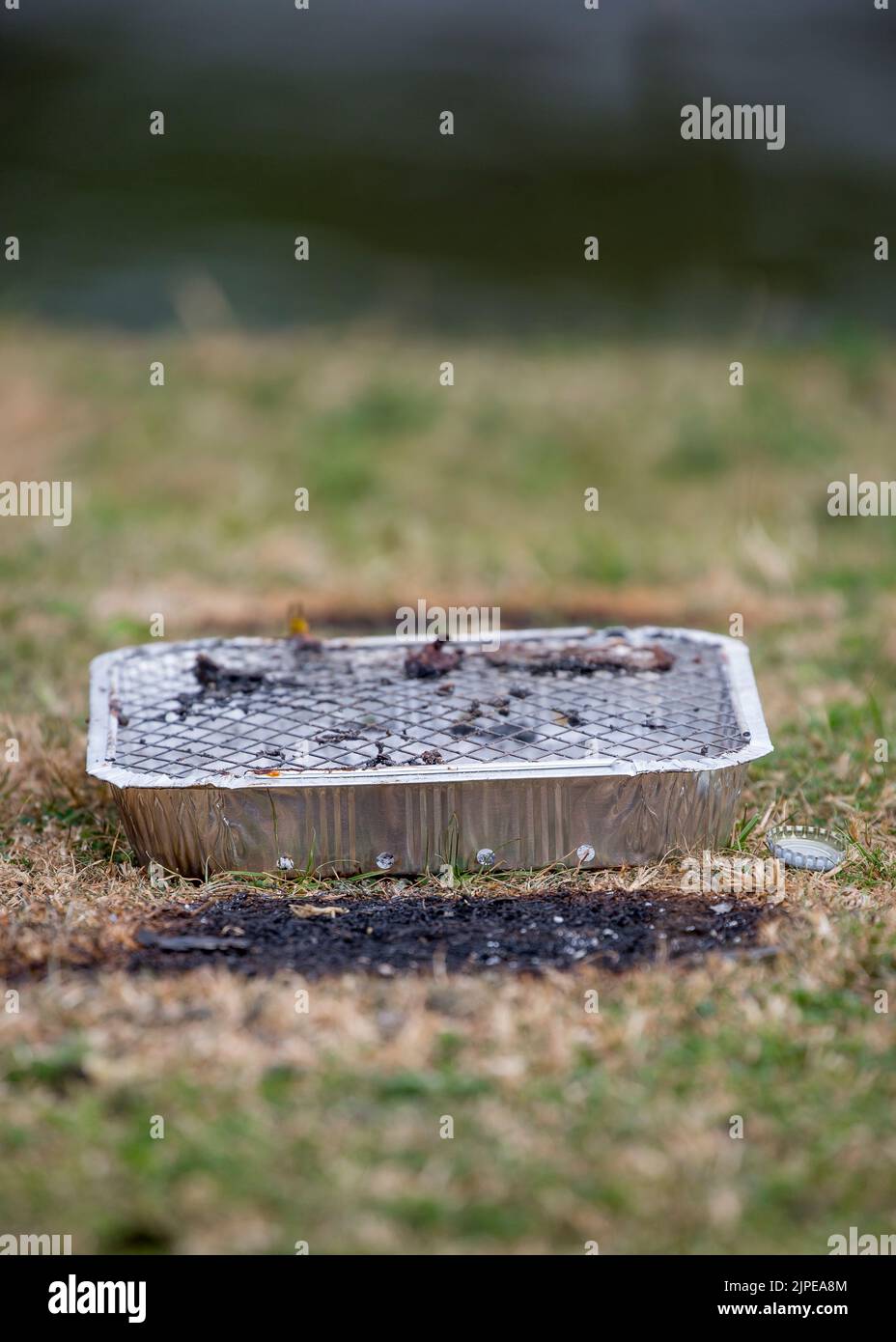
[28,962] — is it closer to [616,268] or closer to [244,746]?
[244,746]

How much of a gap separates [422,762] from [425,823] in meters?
0.15

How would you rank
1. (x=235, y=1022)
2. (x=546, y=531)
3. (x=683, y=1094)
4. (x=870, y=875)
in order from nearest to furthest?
(x=683, y=1094) → (x=235, y=1022) → (x=870, y=875) → (x=546, y=531)

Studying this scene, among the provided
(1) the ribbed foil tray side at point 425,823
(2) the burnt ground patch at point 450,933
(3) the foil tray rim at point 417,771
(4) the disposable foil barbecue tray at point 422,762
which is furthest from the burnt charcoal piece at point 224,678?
(2) the burnt ground patch at point 450,933

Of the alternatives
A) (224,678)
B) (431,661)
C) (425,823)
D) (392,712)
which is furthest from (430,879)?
(224,678)

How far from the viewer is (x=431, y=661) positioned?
151 inches

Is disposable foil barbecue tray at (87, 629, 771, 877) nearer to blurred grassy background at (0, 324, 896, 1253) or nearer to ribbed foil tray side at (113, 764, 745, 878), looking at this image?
ribbed foil tray side at (113, 764, 745, 878)

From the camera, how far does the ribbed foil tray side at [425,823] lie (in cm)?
314

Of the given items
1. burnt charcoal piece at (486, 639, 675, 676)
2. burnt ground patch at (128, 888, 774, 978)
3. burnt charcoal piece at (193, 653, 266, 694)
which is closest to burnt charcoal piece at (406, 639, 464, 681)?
burnt charcoal piece at (486, 639, 675, 676)

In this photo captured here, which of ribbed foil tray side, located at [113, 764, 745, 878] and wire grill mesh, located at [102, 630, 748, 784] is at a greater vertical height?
wire grill mesh, located at [102, 630, 748, 784]

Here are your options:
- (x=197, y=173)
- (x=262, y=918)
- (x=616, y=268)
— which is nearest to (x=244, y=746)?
(x=262, y=918)

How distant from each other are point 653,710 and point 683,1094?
131cm

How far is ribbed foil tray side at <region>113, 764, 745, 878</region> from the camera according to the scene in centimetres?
314

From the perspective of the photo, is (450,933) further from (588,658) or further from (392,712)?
(588,658)

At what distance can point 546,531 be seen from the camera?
6441 millimetres
